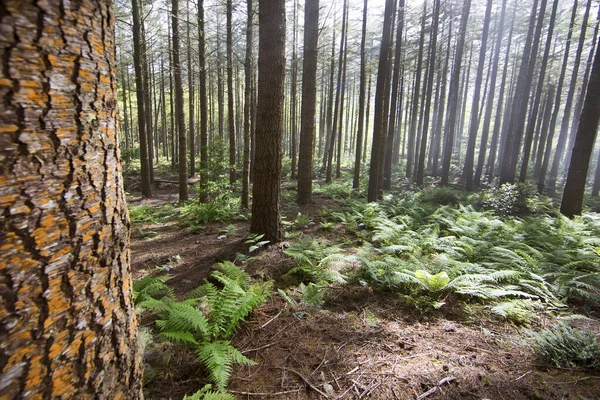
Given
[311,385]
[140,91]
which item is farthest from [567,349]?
[140,91]

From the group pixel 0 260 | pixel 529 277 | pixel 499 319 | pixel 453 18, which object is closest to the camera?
pixel 0 260

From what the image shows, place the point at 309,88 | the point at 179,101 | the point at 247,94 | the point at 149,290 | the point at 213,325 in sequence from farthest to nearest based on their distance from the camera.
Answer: the point at 179,101
the point at 309,88
the point at 247,94
the point at 149,290
the point at 213,325

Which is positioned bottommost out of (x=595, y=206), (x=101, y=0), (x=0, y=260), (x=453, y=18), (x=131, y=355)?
(x=595, y=206)

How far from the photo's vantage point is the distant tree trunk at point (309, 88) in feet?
30.0

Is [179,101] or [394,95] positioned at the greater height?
[394,95]

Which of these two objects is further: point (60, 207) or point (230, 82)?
point (230, 82)

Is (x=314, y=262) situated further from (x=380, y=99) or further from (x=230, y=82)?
(x=230, y=82)

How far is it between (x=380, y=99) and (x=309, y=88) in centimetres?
268

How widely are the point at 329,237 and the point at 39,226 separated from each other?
6.18 metres

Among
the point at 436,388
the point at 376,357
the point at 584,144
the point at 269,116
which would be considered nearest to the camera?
the point at 436,388

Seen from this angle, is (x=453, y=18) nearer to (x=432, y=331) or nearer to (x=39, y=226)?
(x=432, y=331)

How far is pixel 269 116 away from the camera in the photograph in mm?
5043

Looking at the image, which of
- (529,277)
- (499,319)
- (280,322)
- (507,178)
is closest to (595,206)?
(507,178)

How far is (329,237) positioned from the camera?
6922 mm
